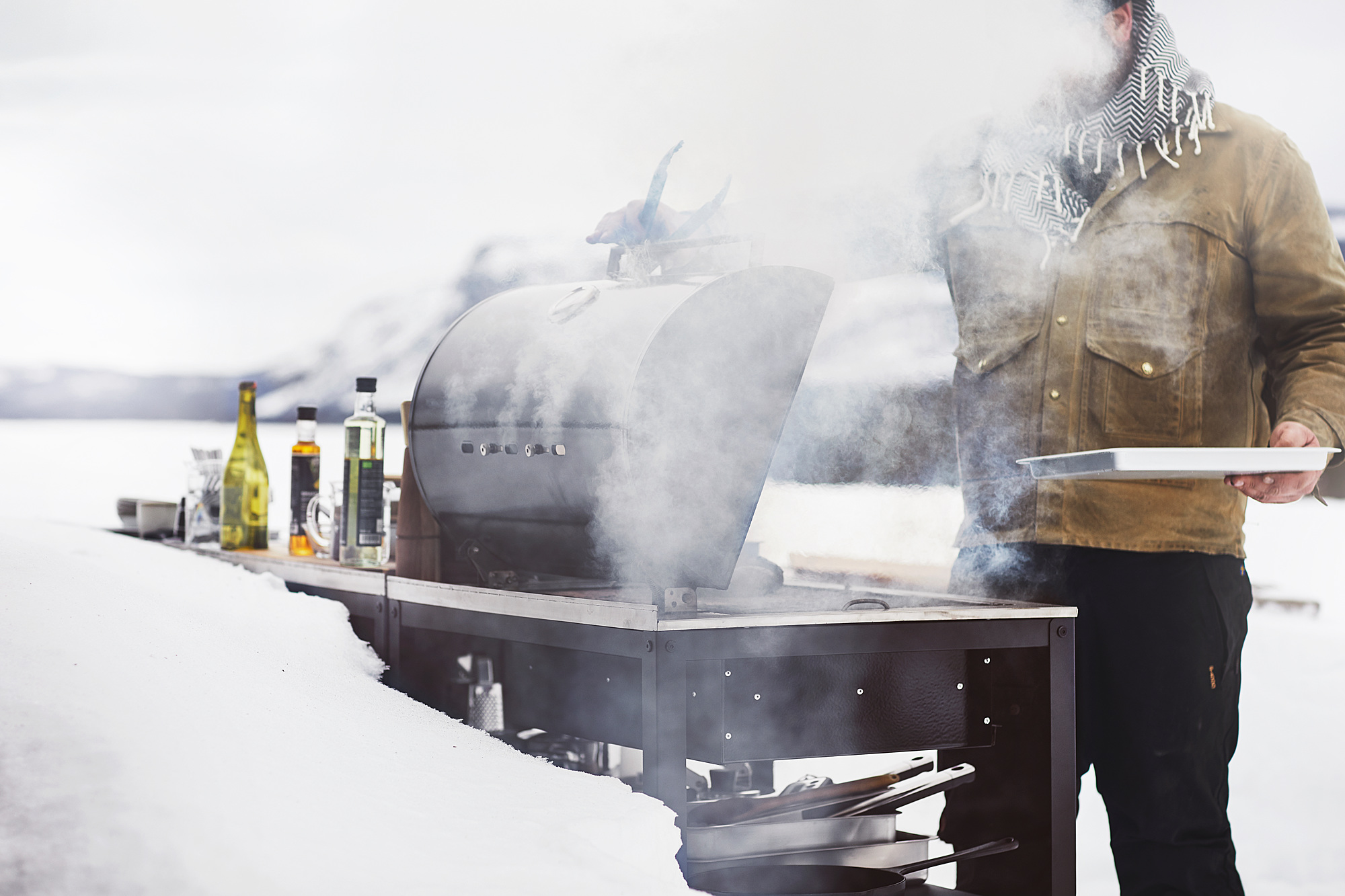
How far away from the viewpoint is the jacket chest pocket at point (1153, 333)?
136cm

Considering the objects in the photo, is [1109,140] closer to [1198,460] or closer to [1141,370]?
[1141,370]

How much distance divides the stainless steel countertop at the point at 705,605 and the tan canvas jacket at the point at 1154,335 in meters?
0.36

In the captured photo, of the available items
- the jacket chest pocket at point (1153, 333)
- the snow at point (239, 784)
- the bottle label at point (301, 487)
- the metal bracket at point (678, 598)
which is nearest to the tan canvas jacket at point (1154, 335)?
the jacket chest pocket at point (1153, 333)

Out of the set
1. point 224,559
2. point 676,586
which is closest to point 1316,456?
Answer: point 676,586

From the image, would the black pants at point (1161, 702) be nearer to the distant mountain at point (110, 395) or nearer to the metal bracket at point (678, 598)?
the metal bracket at point (678, 598)

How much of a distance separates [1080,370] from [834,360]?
0.37 m

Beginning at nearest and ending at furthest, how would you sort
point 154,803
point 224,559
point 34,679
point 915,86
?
1. point 154,803
2. point 34,679
3. point 915,86
4. point 224,559

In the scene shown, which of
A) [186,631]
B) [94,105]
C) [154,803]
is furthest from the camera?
[94,105]

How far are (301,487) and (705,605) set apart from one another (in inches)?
39.3

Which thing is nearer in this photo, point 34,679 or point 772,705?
point 34,679

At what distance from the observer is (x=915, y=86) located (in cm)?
148

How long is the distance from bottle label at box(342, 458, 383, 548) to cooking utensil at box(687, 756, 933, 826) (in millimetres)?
709

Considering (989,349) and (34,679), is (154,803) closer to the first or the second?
(34,679)

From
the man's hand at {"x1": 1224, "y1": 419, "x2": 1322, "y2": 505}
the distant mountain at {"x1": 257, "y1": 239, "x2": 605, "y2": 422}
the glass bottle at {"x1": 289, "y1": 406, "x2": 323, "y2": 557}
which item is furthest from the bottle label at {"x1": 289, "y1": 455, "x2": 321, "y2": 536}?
the man's hand at {"x1": 1224, "y1": 419, "x2": 1322, "y2": 505}
